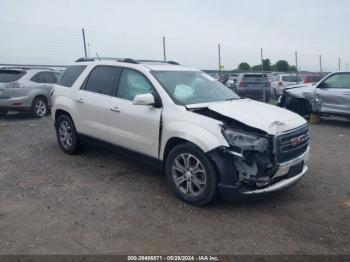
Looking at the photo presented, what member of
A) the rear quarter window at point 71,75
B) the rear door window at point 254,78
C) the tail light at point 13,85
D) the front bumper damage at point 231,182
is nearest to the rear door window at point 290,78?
the rear door window at point 254,78

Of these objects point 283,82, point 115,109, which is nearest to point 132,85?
point 115,109

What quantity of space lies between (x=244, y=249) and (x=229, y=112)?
168 cm

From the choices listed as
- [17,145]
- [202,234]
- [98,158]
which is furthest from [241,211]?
[17,145]

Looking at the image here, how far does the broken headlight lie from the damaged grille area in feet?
0.69

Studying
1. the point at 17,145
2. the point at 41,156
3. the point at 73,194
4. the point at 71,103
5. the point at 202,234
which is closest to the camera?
the point at 202,234

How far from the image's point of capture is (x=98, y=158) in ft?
21.7

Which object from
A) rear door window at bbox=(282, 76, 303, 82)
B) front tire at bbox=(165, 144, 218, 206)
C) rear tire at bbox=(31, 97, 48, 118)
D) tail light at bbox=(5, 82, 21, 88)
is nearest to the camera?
front tire at bbox=(165, 144, 218, 206)

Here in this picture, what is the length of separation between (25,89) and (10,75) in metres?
0.61

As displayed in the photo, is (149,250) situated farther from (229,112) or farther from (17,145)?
(17,145)

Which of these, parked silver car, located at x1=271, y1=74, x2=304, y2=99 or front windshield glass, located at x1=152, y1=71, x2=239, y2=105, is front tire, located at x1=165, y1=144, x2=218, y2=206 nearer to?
front windshield glass, located at x1=152, y1=71, x2=239, y2=105

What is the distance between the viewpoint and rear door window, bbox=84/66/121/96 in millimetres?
5703

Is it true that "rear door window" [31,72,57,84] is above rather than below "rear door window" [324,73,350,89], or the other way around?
above

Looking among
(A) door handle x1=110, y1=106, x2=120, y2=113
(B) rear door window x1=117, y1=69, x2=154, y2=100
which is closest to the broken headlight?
(B) rear door window x1=117, y1=69, x2=154, y2=100

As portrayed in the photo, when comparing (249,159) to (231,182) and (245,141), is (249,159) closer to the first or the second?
(245,141)
